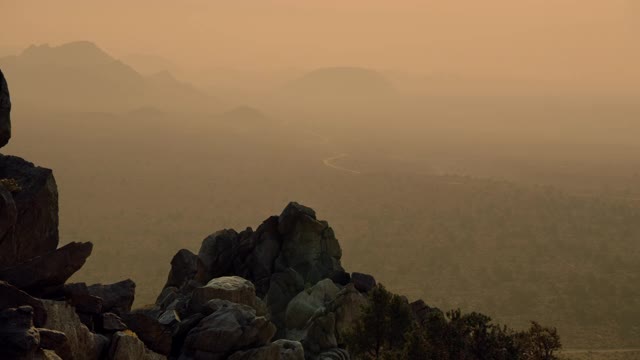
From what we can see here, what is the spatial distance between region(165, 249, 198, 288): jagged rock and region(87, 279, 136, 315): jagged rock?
21.2 meters

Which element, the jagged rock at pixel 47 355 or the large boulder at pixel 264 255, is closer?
the jagged rock at pixel 47 355

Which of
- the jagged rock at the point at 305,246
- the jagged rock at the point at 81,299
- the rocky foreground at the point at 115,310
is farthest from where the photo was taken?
the jagged rock at the point at 305,246

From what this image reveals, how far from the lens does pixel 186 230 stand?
141750mm

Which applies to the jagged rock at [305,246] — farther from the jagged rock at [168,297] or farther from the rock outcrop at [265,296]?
the jagged rock at [168,297]

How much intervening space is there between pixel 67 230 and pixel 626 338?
11324 cm

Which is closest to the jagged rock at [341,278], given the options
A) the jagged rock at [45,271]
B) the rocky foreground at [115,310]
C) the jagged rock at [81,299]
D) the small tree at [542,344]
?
the rocky foreground at [115,310]

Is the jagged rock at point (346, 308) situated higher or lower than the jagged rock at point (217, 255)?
lower

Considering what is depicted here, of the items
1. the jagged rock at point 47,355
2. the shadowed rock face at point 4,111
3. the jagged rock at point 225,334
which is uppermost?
the shadowed rock face at point 4,111

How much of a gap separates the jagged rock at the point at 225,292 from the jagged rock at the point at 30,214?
9633 mm

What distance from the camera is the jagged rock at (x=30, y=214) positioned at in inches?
1062

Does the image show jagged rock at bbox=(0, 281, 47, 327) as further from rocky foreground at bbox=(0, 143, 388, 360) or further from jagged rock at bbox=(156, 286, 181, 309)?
jagged rock at bbox=(156, 286, 181, 309)

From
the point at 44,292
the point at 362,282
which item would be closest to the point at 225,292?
the point at 44,292

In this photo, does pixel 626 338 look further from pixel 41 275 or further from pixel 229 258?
pixel 41 275

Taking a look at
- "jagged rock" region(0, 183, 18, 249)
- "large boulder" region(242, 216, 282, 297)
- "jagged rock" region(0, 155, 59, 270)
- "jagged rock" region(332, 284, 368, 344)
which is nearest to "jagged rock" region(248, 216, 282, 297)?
"large boulder" region(242, 216, 282, 297)
